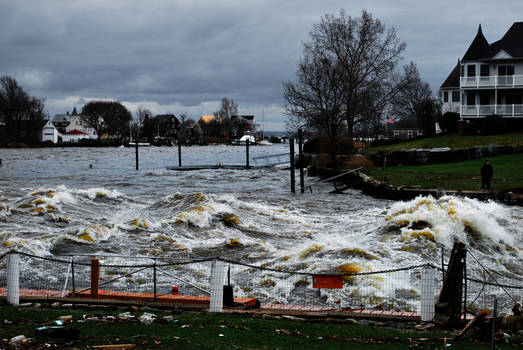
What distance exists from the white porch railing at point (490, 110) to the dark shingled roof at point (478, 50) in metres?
5.31

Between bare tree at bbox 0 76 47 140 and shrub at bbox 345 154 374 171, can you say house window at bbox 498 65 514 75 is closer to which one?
shrub at bbox 345 154 374 171

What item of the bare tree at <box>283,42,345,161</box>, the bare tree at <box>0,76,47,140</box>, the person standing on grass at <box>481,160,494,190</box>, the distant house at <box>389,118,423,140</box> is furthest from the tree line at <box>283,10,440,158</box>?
the bare tree at <box>0,76,47,140</box>

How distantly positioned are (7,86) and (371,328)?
161m

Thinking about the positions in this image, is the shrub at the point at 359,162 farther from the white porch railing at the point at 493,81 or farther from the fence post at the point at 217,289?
the fence post at the point at 217,289

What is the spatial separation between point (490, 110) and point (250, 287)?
49.9 metres

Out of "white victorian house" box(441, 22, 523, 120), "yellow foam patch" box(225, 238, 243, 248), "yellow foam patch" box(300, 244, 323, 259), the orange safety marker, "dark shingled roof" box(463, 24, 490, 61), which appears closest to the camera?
the orange safety marker

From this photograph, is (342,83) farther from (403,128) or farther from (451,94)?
(403,128)

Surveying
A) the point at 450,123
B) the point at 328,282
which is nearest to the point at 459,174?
the point at 450,123

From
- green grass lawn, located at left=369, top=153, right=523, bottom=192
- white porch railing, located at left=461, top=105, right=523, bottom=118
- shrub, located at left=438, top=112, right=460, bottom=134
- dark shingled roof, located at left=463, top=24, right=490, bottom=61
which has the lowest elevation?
green grass lawn, located at left=369, top=153, right=523, bottom=192

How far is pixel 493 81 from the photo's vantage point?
59.2 meters

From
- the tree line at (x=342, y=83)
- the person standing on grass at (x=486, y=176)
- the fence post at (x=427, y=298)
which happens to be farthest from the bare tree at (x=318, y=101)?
the fence post at (x=427, y=298)

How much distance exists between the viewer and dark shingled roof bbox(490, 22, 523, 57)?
59.5 meters

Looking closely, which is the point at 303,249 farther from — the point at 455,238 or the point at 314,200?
the point at 314,200

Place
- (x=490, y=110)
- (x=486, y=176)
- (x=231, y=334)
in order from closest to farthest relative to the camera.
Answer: (x=231, y=334) → (x=486, y=176) → (x=490, y=110)
